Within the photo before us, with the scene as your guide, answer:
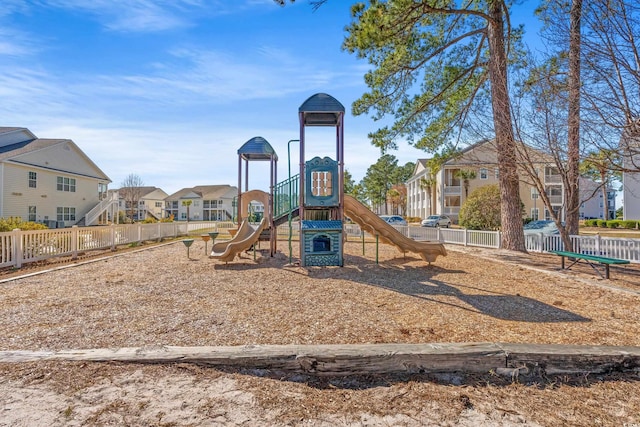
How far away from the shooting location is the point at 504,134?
10.2 metres

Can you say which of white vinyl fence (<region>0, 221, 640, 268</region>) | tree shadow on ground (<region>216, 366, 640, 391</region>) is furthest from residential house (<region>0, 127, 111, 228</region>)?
tree shadow on ground (<region>216, 366, 640, 391</region>)

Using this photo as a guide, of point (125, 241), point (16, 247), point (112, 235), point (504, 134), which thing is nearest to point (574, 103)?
point (504, 134)

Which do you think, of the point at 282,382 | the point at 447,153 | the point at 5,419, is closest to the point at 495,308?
the point at 282,382

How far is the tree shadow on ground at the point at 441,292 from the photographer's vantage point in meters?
4.71

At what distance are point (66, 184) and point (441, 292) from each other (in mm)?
29579

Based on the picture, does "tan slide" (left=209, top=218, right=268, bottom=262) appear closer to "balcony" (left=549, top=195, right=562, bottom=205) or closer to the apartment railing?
the apartment railing

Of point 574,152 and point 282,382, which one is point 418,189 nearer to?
point 574,152

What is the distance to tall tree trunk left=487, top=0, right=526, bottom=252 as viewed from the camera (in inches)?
400

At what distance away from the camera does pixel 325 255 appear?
8.77 m

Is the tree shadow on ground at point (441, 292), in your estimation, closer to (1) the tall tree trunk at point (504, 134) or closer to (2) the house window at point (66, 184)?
(1) the tall tree trunk at point (504, 134)

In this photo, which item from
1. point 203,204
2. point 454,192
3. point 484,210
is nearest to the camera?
point 484,210

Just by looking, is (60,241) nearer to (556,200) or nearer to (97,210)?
(97,210)

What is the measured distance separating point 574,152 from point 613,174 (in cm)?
111

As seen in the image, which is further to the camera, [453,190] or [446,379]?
[453,190]
